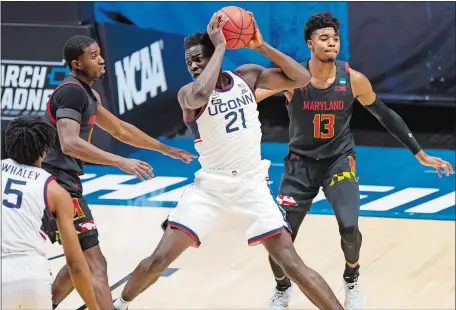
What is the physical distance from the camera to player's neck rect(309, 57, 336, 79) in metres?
7.13

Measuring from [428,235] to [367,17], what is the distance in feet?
12.8

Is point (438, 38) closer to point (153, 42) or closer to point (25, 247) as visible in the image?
point (153, 42)

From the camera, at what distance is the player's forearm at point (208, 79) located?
588 cm

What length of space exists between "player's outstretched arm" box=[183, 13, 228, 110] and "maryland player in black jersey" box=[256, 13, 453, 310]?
1.15 m

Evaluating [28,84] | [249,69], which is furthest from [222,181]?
[28,84]

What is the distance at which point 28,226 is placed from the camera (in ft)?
16.3

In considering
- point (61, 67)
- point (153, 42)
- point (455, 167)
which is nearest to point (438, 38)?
point (455, 167)

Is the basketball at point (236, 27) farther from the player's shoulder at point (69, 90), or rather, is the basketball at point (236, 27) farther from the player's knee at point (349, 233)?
the player's knee at point (349, 233)

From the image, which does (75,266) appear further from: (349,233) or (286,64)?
(349,233)

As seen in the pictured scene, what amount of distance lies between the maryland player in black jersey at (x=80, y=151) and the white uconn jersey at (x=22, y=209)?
0.99 meters

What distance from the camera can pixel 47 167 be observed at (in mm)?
6355

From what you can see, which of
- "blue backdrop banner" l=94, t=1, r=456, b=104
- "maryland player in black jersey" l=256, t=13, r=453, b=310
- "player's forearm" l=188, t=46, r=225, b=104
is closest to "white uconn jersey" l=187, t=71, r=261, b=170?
"player's forearm" l=188, t=46, r=225, b=104

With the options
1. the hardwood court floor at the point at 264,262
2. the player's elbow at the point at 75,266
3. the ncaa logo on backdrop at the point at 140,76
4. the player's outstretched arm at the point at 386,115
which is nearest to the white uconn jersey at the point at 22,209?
the player's elbow at the point at 75,266

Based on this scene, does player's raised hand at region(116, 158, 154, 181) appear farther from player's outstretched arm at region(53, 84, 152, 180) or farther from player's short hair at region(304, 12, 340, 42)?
player's short hair at region(304, 12, 340, 42)
